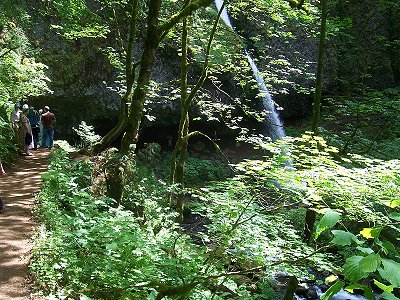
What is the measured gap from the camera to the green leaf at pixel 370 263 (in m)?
1.41

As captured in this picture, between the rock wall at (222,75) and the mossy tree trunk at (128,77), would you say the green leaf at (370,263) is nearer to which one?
the mossy tree trunk at (128,77)

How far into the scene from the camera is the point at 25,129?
36.7 feet

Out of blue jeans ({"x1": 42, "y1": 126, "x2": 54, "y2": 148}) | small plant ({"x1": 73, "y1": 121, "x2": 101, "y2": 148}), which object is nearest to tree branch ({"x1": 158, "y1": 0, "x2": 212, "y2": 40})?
small plant ({"x1": 73, "y1": 121, "x2": 101, "y2": 148})

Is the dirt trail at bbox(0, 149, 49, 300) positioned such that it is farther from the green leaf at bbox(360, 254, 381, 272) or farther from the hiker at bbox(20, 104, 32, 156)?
the green leaf at bbox(360, 254, 381, 272)

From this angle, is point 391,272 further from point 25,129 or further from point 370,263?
point 25,129

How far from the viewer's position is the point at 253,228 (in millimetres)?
4473

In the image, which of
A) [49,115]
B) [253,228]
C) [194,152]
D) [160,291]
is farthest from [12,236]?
[194,152]

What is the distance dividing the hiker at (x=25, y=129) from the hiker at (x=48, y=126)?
734mm

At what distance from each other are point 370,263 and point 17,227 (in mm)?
5904

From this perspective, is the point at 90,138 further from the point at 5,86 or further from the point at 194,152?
the point at 194,152

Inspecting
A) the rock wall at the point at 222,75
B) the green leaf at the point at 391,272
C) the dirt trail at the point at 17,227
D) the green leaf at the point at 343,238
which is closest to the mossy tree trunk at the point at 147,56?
the dirt trail at the point at 17,227

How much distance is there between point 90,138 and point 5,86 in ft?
8.09

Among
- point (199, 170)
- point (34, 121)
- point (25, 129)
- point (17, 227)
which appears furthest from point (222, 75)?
point (17, 227)

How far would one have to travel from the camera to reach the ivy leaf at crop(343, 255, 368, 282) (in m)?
1.46
